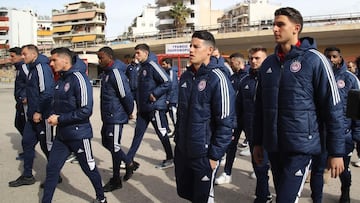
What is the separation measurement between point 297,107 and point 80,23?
9114 cm

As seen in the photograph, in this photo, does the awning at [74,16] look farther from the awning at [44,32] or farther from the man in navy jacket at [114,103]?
the man in navy jacket at [114,103]

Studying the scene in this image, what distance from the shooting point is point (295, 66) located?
265 cm

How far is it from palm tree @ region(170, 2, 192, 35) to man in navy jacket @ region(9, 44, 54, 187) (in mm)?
57615

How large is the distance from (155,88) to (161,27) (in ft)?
210

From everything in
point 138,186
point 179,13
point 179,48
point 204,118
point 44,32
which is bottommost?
point 138,186

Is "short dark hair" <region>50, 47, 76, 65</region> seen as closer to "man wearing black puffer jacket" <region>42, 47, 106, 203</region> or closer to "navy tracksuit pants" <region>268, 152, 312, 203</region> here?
"man wearing black puffer jacket" <region>42, 47, 106, 203</region>

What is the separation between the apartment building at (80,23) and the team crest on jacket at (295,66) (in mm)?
84907

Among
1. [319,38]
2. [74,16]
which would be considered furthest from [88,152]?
[74,16]

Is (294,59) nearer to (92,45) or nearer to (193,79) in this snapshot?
(193,79)

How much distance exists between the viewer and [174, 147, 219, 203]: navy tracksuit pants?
2.98 m

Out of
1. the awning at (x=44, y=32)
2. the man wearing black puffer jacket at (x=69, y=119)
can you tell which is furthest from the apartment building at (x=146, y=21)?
the man wearing black puffer jacket at (x=69, y=119)

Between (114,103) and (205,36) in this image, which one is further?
(114,103)

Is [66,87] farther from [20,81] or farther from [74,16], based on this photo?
[74,16]

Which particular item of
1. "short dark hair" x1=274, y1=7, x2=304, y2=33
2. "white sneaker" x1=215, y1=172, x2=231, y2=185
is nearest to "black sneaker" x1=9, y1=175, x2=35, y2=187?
"white sneaker" x1=215, y1=172, x2=231, y2=185
